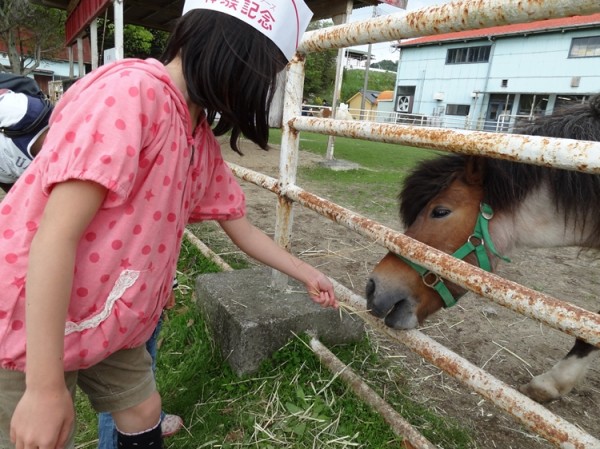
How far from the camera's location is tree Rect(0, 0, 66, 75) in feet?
49.7

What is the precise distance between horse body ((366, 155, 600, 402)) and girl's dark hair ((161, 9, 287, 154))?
33.3 inches

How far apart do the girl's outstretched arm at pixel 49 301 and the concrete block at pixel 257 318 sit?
1042 millimetres

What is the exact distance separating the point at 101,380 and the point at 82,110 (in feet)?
2.41

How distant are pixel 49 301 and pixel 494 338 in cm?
238

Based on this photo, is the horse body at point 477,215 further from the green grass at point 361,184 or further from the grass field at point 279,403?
the green grass at point 361,184

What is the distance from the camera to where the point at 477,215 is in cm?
165

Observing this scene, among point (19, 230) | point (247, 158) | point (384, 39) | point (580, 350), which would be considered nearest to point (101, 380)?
point (19, 230)

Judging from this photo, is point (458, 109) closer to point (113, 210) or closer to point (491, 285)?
point (491, 285)

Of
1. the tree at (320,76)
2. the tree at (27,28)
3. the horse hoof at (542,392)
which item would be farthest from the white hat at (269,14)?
the tree at (320,76)

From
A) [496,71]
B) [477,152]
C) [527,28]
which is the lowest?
[477,152]

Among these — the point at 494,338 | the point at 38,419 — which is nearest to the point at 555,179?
the point at 494,338

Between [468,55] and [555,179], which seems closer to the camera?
[555,179]

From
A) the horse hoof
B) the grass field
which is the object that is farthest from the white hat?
the horse hoof

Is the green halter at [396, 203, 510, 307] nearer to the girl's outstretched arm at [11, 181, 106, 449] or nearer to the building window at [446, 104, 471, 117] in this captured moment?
the girl's outstretched arm at [11, 181, 106, 449]
